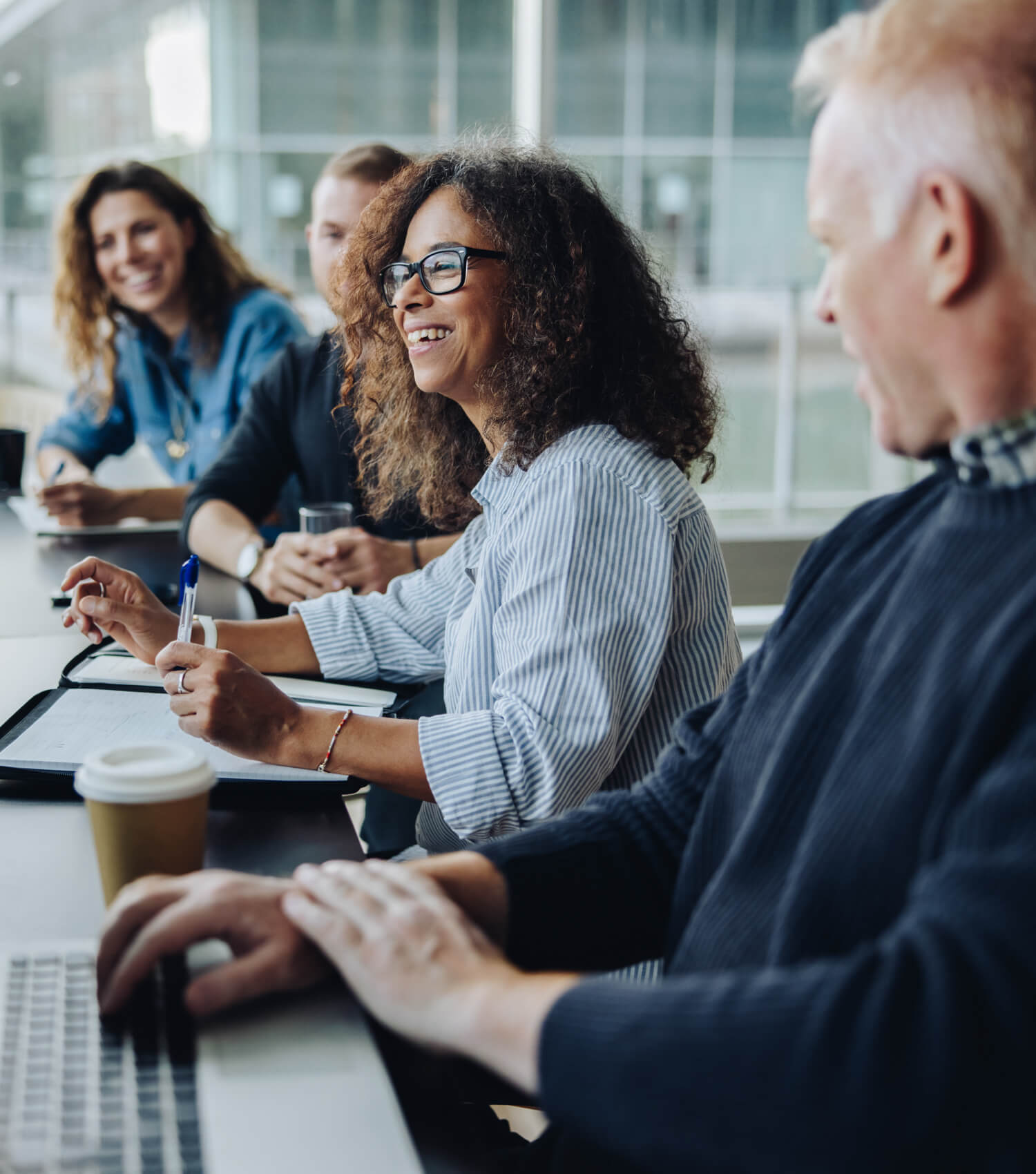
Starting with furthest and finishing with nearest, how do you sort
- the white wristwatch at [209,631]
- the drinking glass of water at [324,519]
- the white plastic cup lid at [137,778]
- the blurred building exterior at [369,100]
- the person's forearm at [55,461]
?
1. the blurred building exterior at [369,100]
2. the person's forearm at [55,461]
3. the drinking glass of water at [324,519]
4. the white wristwatch at [209,631]
5. the white plastic cup lid at [137,778]

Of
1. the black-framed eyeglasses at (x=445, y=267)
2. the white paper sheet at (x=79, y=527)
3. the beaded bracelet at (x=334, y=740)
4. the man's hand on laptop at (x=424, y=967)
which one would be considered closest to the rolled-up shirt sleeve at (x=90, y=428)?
the white paper sheet at (x=79, y=527)

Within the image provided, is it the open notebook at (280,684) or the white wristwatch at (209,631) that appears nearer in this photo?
the open notebook at (280,684)

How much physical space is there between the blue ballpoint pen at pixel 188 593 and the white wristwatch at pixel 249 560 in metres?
0.73

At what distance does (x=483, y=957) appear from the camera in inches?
27.9

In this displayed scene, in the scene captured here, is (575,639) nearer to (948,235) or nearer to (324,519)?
(948,235)

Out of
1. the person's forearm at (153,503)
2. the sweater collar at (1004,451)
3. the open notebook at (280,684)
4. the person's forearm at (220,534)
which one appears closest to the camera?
the sweater collar at (1004,451)

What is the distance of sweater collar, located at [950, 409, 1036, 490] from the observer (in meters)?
0.69

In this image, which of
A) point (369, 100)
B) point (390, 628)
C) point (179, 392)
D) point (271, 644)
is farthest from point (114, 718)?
point (369, 100)

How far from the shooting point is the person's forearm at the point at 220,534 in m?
2.19

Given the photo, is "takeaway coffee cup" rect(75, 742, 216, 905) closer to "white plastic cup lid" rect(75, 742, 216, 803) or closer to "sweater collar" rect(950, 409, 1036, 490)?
"white plastic cup lid" rect(75, 742, 216, 803)

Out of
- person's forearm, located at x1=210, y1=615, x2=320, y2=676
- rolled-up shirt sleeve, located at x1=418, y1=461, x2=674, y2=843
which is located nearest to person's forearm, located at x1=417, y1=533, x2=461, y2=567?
person's forearm, located at x1=210, y1=615, x2=320, y2=676

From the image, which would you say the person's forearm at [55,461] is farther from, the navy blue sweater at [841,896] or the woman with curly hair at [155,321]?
the navy blue sweater at [841,896]

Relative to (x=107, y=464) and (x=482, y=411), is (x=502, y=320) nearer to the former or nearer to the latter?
(x=482, y=411)

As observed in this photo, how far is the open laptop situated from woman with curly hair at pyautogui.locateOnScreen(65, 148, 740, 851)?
0.43m
